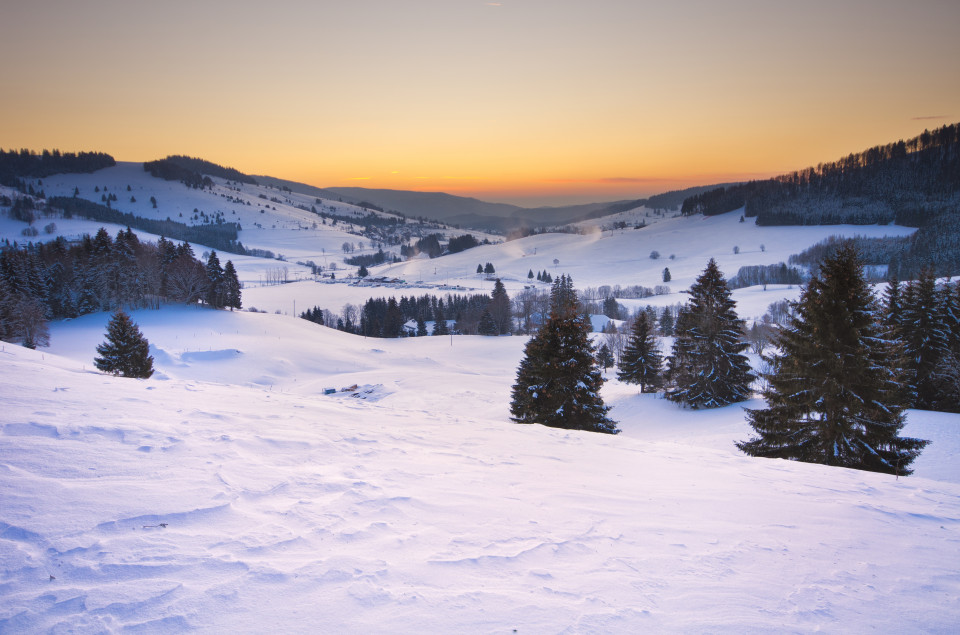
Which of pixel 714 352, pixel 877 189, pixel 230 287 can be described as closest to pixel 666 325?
pixel 714 352

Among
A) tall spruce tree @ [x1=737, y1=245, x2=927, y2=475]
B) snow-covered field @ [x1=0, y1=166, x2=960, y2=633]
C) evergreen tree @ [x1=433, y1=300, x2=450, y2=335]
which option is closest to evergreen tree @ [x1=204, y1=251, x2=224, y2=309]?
evergreen tree @ [x1=433, y1=300, x2=450, y2=335]

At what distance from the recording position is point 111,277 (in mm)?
62469

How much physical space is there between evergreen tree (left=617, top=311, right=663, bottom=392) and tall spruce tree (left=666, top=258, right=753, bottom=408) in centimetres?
655

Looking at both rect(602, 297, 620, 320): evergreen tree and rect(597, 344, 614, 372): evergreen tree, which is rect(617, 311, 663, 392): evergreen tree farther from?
rect(602, 297, 620, 320): evergreen tree

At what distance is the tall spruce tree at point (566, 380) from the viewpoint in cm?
2027

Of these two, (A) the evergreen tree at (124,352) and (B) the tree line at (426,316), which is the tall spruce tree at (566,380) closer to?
(A) the evergreen tree at (124,352)

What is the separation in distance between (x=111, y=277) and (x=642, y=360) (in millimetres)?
73137

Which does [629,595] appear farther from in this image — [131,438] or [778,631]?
[131,438]

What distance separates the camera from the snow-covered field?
3395 millimetres

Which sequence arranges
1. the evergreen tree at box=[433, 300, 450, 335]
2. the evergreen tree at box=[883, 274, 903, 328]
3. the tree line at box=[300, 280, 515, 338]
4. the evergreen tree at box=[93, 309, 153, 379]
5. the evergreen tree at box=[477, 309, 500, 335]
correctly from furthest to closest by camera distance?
1. the evergreen tree at box=[433, 300, 450, 335]
2. the tree line at box=[300, 280, 515, 338]
3. the evergreen tree at box=[477, 309, 500, 335]
4. the evergreen tree at box=[883, 274, 903, 328]
5. the evergreen tree at box=[93, 309, 153, 379]

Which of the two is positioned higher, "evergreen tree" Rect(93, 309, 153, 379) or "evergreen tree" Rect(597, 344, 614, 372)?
"evergreen tree" Rect(93, 309, 153, 379)

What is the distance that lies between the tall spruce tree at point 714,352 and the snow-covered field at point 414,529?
2076 cm

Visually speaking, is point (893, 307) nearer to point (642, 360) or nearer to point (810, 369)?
point (642, 360)

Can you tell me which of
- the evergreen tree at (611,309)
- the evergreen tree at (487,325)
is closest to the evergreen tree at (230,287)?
the evergreen tree at (487,325)
